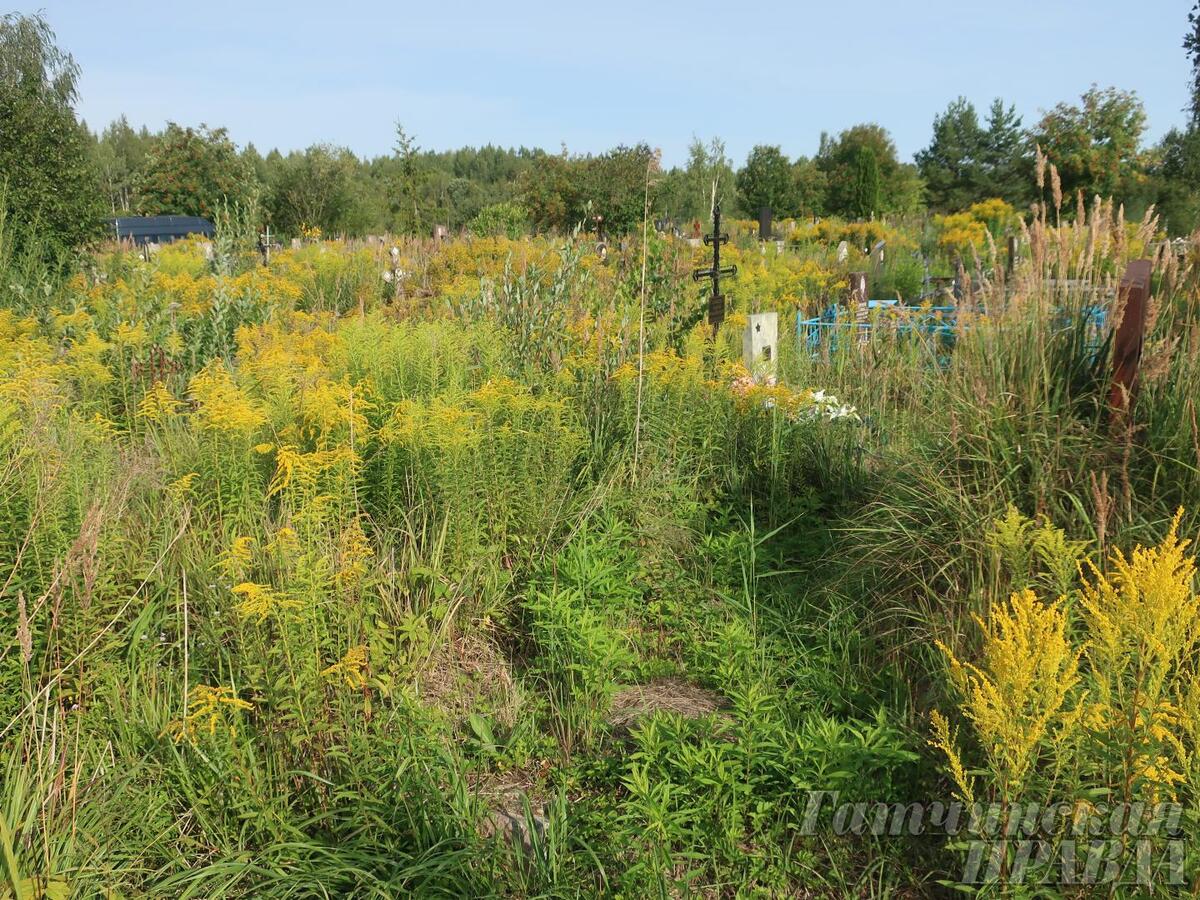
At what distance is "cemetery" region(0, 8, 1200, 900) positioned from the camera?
2.26 metres

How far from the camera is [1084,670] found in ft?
9.74

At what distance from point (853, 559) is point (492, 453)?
5.15 feet

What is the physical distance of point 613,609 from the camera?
3.56 meters

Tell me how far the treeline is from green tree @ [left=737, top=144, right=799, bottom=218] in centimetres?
8

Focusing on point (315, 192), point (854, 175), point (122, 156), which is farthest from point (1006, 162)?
point (122, 156)

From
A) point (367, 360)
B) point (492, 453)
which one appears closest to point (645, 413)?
point (492, 453)

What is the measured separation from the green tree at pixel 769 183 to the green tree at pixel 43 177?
1000 inches

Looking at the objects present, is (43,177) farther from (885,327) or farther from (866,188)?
(866,188)

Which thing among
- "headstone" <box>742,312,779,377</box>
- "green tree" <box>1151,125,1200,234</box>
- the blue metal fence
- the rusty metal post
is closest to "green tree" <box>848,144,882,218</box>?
"green tree" <box>1151,125,1200,234</box>

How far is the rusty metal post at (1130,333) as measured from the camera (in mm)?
3445

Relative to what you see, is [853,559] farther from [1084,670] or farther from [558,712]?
[558,712]

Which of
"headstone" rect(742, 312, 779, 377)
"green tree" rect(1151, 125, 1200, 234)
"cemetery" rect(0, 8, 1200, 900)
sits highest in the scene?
"green tree" rect(1151, 125, 1200, 234)

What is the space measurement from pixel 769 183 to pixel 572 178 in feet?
28.5

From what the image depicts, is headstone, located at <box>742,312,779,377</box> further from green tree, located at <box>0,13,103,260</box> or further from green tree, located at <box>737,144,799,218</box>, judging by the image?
green tree, located at <box>737,144,799,218</box>
